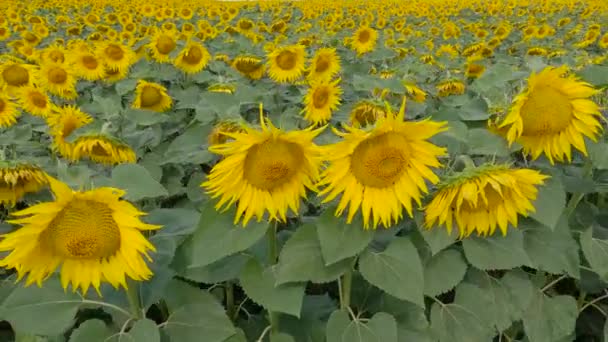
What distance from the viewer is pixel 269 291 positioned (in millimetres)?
1681

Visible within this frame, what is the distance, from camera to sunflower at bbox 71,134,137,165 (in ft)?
7.38

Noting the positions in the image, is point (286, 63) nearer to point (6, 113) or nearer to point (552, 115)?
point (6, 113)

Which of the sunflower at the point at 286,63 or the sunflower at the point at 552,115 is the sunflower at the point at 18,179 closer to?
the sunflower at the point at 552,115

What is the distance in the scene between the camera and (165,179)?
8.39 ft

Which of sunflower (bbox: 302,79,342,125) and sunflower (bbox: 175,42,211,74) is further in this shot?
sunflower (bbox: 175,42,211,74)

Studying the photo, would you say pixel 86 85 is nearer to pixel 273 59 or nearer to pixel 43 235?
pixel 273 59

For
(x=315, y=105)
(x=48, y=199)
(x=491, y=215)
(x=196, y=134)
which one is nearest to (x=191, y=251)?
(x=196, y=134)

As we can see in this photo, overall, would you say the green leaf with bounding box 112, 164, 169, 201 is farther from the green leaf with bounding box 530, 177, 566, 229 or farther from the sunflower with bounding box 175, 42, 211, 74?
the sunflower with bounding box 175, 42, 211, 74

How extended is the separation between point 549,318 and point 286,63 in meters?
2.71

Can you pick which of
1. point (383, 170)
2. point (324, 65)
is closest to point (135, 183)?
point (383, 170)

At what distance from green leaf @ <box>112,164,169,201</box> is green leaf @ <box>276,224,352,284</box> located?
0.41 m

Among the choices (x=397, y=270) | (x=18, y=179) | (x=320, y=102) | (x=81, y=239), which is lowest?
(x=320, y=102)

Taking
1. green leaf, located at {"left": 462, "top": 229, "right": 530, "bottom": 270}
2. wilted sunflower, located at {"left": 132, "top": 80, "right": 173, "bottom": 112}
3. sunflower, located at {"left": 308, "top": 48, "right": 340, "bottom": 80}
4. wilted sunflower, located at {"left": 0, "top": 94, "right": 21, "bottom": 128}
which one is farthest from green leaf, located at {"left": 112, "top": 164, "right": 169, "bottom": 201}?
sunflower, located at {"left": 308, "top": 48, "right": 340, "bottom": 80}

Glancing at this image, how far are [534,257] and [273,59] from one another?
2.71 metres
